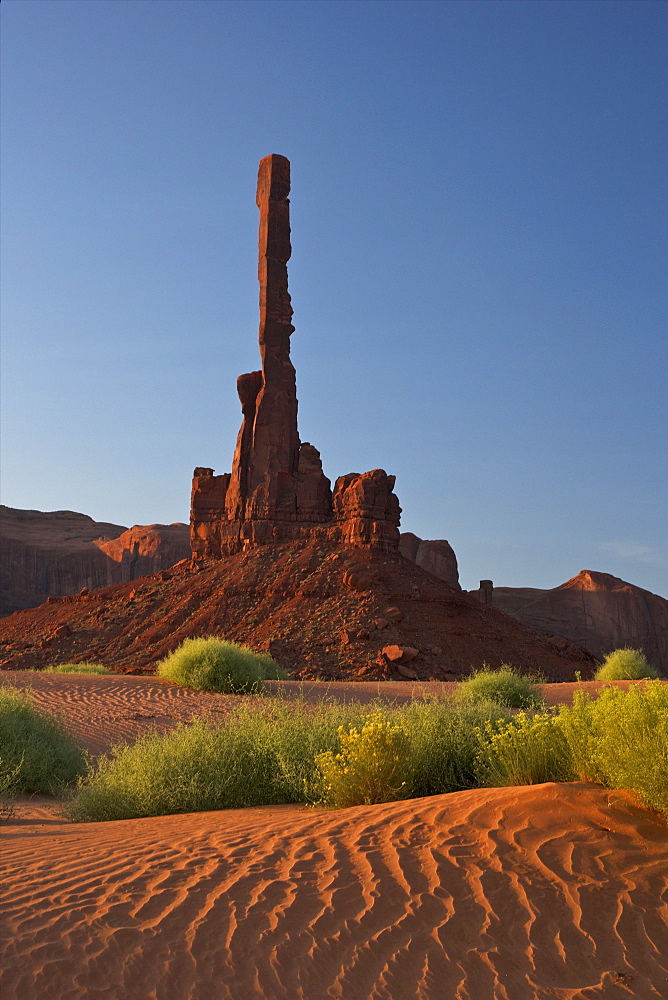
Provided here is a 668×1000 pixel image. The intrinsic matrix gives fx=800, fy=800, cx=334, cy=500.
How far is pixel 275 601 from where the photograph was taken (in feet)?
122

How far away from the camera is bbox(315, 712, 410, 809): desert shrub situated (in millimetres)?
6922

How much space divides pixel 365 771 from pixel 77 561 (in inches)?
3029

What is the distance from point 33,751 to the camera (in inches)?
388

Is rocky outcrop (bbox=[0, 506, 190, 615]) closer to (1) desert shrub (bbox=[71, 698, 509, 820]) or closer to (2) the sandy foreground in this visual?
(1) desert shrub (bbox=[71, 698, 509, 820])

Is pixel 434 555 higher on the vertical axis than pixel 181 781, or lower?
higher

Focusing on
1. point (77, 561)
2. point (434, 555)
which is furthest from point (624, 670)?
point (77, 561)

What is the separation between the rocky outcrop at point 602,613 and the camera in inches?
2490

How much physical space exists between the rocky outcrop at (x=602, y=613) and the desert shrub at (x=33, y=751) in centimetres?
5535

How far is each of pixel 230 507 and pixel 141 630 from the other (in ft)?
31.1

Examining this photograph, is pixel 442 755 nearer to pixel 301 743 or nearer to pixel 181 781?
pixel 301 743

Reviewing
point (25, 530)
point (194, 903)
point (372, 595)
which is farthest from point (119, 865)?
point (25, 530)

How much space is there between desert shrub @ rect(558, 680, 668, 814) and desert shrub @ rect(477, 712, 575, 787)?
5.6 inches

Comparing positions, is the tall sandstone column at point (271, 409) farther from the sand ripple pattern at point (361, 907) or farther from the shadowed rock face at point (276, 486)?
the sand ripple pattern at point (361, 907)

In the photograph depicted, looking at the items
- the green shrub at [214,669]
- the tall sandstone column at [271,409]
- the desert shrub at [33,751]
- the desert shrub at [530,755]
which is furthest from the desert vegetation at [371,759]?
the tall sandstone column at [271,409]
